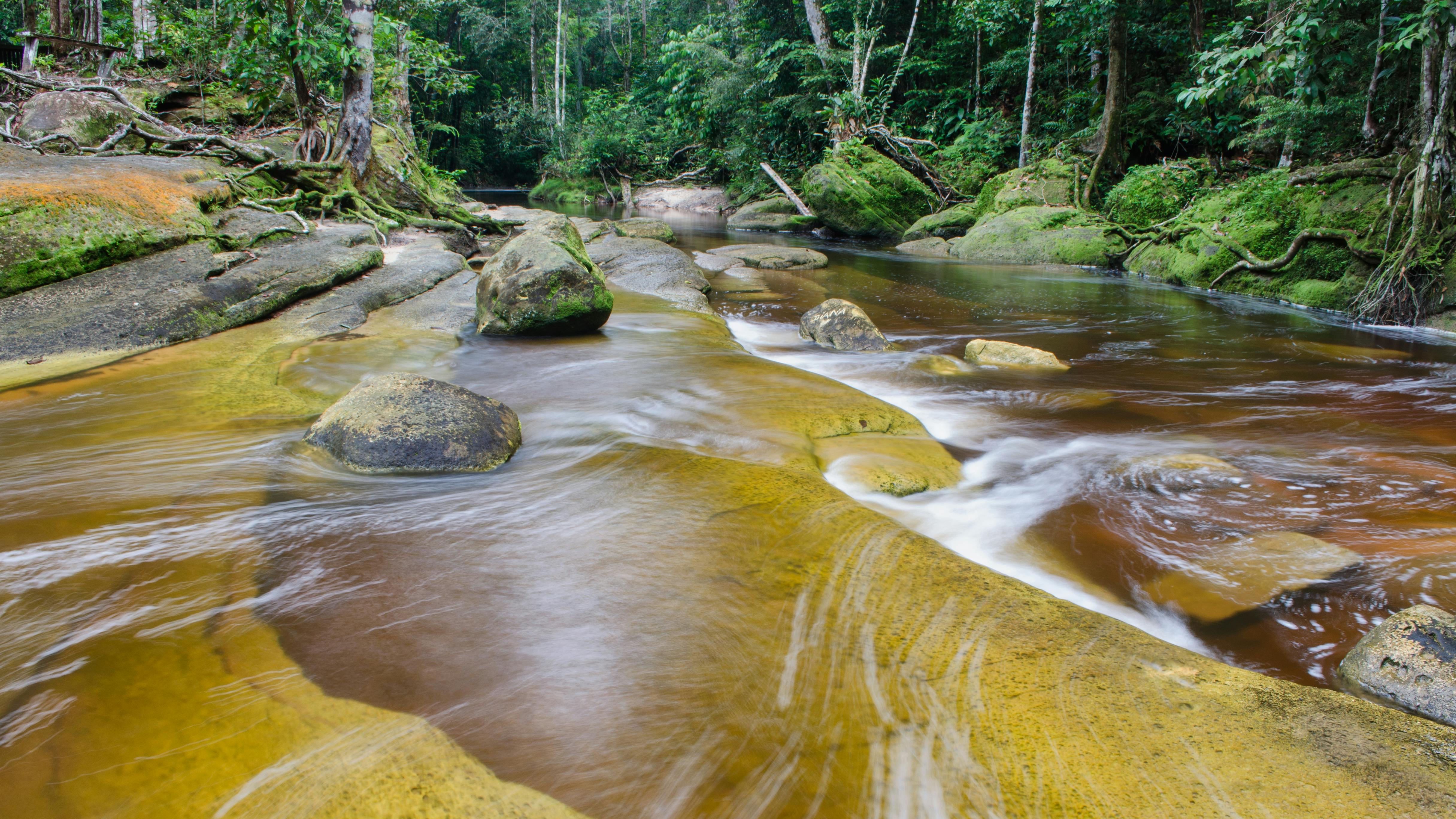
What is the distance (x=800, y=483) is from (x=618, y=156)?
28509 millimetres

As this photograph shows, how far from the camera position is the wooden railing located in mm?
12039

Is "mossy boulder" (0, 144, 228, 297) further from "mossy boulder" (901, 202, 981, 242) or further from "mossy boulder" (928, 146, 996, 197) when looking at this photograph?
"mossy boulder" (928, 146, 996, 197)

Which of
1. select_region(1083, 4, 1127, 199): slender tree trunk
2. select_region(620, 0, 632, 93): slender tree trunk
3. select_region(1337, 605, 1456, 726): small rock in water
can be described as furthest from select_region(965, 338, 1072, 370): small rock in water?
select_region(620, 0, 632, 93): slender tree trunk

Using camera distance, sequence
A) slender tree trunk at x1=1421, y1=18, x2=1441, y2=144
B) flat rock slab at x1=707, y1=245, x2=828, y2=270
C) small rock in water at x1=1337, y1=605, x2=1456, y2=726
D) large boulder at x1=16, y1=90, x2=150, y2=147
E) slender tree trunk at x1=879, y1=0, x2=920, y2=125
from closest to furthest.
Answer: small rock in water at x1=1337, y1=605, x2=1456, y2=726 < slender tree trunk at x1=1421, y1=18, x2=1441, y2=144 < large boulder at x1=16, y1=90, x2=150, y2=147 < flat rock slab at x1=707, y1=245, x2=828, y2=270 < slender tree trunk at x1=879, y1=0, x2=920, y2=125

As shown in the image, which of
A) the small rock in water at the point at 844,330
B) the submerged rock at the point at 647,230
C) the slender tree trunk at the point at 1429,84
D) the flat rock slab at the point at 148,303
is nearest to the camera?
the flat rock slab at the point at 148,303

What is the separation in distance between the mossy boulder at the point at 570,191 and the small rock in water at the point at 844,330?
918 inches

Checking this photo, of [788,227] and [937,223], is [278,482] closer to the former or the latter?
[937,223]

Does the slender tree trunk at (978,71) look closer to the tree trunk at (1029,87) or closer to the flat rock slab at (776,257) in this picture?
the tree trunk at (1029,87)

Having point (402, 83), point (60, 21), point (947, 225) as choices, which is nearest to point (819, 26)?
point (947, 225)

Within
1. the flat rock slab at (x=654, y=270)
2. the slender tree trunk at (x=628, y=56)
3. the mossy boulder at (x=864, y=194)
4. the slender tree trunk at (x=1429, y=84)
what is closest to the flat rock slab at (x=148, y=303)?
the flat rock slab at (x=654, y=270)

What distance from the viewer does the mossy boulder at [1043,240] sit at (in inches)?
491

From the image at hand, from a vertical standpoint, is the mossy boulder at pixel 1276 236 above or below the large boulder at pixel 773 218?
below

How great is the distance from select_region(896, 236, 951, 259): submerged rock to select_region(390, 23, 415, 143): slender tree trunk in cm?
971

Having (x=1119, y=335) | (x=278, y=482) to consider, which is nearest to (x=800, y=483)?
(x=278, y=482)
